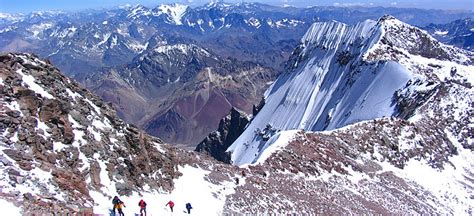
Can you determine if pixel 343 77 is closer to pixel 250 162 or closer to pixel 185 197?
pixel 250 162

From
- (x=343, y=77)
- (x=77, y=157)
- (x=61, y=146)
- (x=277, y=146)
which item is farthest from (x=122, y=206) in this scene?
(x=343, y=77)

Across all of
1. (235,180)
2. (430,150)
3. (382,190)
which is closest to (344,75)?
(430,150)

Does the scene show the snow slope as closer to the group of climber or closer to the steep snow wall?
the group of climber

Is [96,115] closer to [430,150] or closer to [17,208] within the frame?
[17,208]

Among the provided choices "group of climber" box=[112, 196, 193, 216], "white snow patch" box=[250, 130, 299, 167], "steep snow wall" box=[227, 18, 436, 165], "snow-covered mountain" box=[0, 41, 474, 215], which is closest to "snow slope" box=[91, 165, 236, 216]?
"snow-covered mountain" box=[0, 41, 474, 215]

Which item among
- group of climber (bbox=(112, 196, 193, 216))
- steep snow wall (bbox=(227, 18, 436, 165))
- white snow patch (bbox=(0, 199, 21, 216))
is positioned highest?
white snow patch (bbox=(0, 199, 21, 216))

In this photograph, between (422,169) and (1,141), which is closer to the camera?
(1,141)
